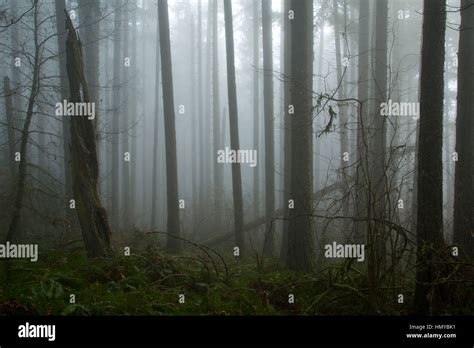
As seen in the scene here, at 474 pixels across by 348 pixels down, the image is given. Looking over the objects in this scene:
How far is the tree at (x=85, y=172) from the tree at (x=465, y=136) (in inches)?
256

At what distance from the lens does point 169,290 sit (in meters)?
7.02

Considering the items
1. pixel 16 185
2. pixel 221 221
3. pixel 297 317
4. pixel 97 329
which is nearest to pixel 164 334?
pixel 97 329

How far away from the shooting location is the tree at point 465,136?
7633mm

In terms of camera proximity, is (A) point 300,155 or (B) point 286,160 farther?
(B) point 286,160

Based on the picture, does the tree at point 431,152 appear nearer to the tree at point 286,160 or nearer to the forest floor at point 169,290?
the forest floor at point 169,290

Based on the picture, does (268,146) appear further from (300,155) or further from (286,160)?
(300,155)

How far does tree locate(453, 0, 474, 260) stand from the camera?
763 cm

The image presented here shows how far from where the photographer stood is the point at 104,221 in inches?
327

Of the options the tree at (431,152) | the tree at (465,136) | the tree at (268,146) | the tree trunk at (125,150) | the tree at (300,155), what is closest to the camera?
the tree at (431,152)

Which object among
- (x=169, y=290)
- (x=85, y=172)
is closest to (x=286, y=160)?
(x=85, y=172)

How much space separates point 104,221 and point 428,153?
5.83 m

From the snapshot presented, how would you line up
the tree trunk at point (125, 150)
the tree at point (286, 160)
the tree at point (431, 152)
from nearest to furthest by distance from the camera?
1. the tree at point (431, 152)
2. the tree at point (286, 160)
3. the tree trunk at point (125, 150)

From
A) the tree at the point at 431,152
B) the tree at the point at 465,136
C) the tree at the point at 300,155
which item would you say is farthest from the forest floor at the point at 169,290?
the tree at the point at 465,136

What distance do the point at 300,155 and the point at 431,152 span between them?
132 inches
